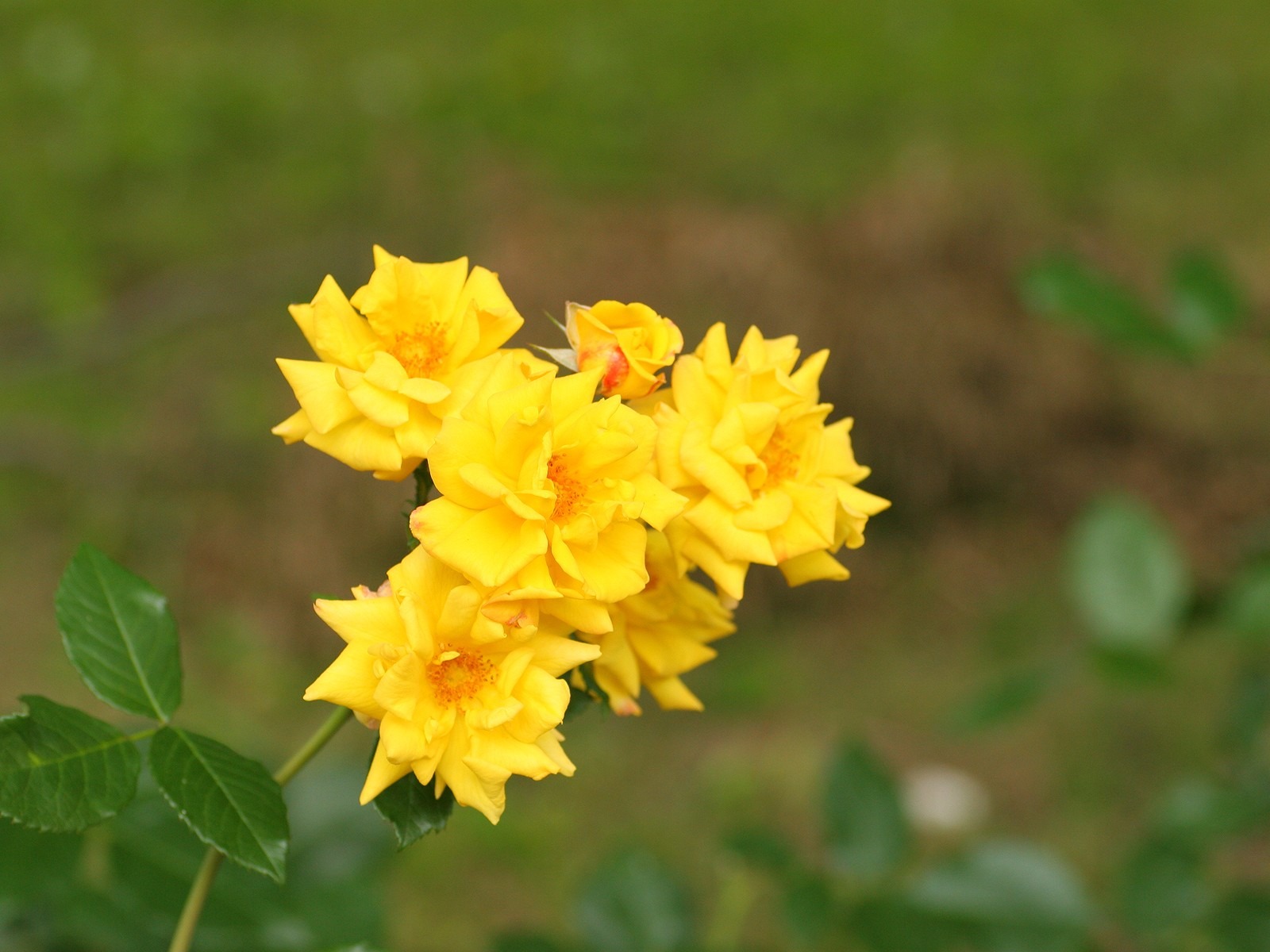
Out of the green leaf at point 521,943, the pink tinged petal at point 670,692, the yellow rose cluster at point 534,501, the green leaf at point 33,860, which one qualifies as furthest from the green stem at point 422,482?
the green leaf at point 521,943

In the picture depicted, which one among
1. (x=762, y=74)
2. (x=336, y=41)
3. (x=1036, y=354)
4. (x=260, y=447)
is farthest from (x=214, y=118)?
(x=1036, y=354)

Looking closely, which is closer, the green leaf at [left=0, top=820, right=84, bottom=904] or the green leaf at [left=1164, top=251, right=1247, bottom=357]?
the green leaf at [left=0, top=820, right=84, bottom=904]

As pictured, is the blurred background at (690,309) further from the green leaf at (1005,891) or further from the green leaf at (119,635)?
the green leaf at (119,635)

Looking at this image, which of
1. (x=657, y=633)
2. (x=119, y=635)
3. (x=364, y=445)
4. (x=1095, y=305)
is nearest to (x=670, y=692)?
(x=657, y=633)

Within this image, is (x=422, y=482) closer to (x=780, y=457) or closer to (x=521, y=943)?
(x=780, y=457)

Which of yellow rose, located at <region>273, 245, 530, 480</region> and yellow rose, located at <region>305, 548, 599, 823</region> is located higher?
yellow rose, located at <region>273, 245, 530, 480</region>

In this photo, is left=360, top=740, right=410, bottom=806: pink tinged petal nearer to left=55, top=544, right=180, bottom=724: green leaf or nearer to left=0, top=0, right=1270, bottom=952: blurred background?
left=55, top=544, right=180, bottom=724: green leaf

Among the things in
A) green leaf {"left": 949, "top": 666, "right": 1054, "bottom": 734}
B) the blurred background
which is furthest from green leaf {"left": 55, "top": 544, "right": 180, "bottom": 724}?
green leaf {"left": 949, "top": 666, "right": 1054, "bottom": 734}
